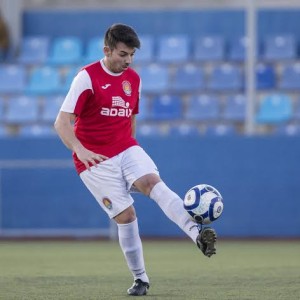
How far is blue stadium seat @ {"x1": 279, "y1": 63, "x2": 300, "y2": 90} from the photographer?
784 inches

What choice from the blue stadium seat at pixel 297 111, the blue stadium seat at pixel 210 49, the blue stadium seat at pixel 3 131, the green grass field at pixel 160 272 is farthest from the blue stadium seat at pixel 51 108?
the blue stadium seat at pixel 297 111

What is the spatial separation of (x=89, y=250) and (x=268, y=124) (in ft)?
17.9

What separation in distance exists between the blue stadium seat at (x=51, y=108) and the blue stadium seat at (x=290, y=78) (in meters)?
4.21

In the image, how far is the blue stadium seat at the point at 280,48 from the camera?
20422 millimetres

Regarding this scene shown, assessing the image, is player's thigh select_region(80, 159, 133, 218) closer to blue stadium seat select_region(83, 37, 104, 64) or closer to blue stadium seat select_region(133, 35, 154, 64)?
blue stadium seat select_region(83, 37, 104, 64)

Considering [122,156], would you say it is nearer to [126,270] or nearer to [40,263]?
[126,270]

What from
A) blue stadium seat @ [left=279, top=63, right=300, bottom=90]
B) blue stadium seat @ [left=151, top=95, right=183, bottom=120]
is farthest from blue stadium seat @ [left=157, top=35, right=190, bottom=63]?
blue stadium seat @ [left=279, top=63, right=300, bottom=90]

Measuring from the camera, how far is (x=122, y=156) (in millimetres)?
8406

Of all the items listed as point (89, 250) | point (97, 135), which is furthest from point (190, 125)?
point (97, 135)

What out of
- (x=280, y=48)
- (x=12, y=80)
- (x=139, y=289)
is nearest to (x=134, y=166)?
(x=139, y=289)

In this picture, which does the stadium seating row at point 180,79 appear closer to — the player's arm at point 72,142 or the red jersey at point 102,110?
the red jersey at point 102,110

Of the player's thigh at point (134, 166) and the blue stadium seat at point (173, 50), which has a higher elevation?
the blue stadium seat at point (173, 50)

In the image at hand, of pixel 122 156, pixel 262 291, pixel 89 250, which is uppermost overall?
pixel 122 156

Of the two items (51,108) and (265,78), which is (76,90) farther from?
(265,78)
